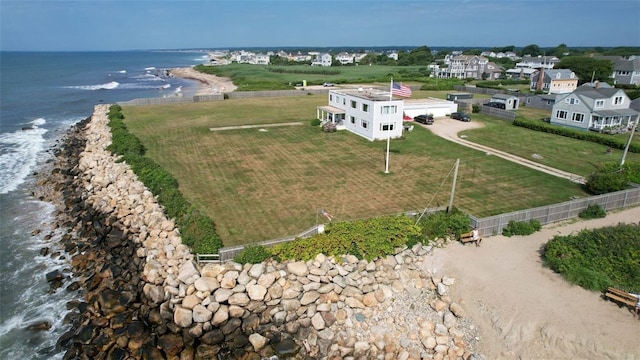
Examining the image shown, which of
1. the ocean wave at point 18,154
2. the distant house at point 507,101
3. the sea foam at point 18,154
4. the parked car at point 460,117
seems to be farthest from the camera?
the distant house at point 507,101

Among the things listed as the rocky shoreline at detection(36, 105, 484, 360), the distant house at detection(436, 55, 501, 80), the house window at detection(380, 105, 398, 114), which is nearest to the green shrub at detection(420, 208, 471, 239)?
the rocky shoreline at detection(36, 105, 484, 360)

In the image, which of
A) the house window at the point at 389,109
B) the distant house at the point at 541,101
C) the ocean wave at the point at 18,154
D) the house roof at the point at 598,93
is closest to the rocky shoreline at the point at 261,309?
the ocean wave at the point at 18,154

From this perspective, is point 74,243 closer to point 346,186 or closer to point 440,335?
point 346,186

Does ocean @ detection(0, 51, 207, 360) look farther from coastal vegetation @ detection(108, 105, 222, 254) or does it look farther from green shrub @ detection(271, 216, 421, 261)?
green shrub @ detection(271, 216, 421, 261)

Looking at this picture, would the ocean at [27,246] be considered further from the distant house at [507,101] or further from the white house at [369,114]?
the distant house at [507,101]

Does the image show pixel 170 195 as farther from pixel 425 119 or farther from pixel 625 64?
pixel 625 64

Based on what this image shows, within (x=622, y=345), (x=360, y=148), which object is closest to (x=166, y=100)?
(x=360, y=148)

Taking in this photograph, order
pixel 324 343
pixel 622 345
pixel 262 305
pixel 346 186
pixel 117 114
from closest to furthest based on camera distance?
1. pixel 622 345
2. pixel 324 343
3. pixel 262 305
4. pixel 346 186
5. pixel 117 114
